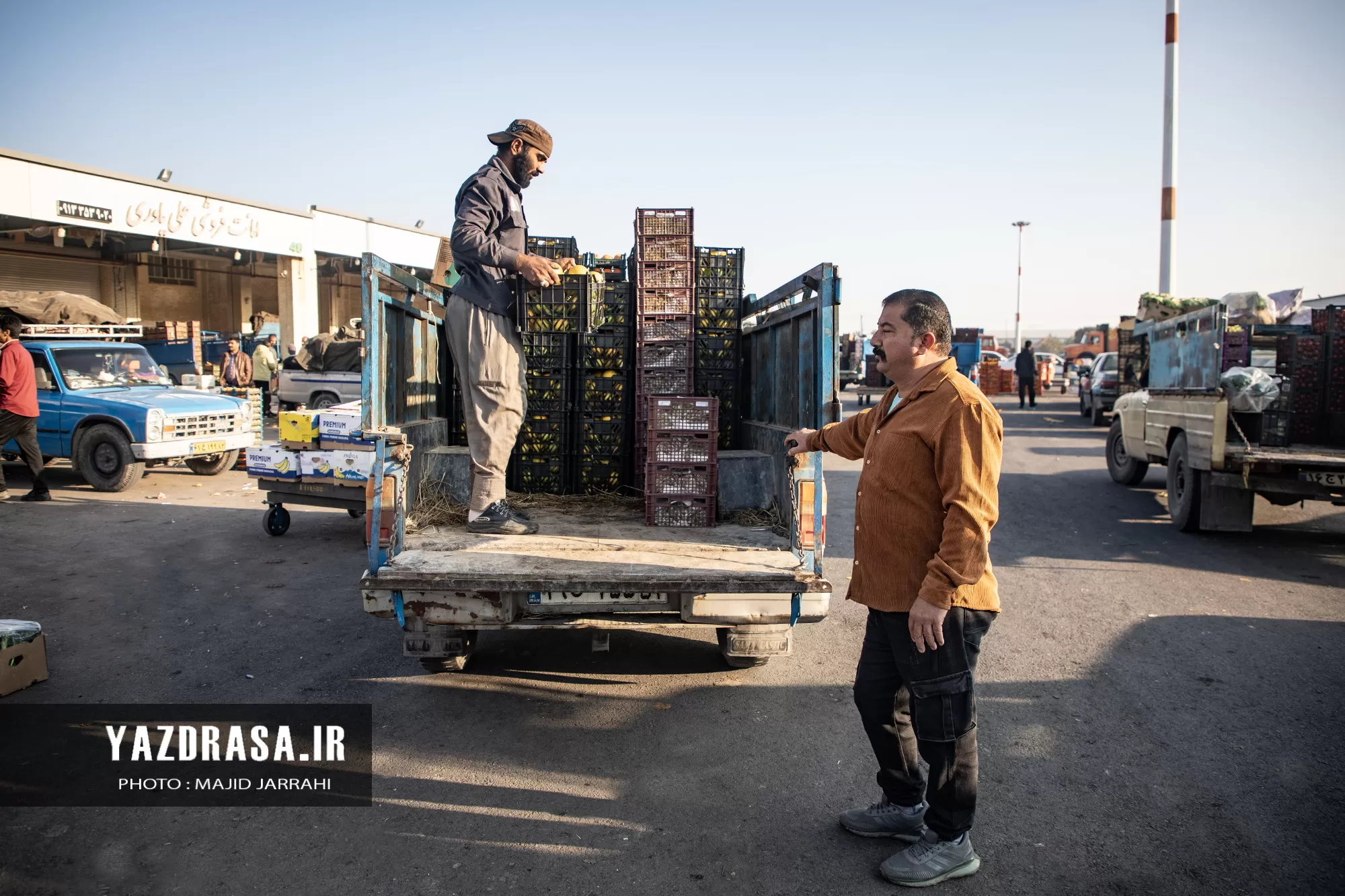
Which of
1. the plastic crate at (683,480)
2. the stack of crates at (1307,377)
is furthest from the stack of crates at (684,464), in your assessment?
the stack of crates at (1307,377)

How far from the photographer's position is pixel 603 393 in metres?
6.67

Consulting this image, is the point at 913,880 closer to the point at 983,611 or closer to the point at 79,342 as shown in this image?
the point at 983,611

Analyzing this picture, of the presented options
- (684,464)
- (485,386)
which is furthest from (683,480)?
(485,386)

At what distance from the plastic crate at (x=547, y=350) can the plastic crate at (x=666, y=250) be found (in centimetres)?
86

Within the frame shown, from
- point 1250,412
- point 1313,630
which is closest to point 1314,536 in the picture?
point 1250,412

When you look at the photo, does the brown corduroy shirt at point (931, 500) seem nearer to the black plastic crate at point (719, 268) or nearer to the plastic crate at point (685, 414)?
the plastic crate at point (685, 414)

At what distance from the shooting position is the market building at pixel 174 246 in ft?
71.6

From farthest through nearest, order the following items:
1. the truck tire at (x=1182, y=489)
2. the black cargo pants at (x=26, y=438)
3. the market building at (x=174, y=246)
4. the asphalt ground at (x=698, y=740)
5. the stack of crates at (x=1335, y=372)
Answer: the market building at (x=174, y=246), the black cargo pants at (x=26, y=438), the stack of crates at (x=1335, y=372), the truck tire at (x=1182, y=489), the asphalt ground at (x=698, y=740)

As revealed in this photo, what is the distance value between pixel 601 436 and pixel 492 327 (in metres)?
1.72

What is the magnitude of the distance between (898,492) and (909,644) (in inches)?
21.3

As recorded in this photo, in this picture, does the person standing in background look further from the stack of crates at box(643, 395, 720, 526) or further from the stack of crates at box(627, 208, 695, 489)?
the stack of crates at box(643, 395, 720, 526)

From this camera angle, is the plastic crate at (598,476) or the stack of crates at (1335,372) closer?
the plastic crate at (598,476)

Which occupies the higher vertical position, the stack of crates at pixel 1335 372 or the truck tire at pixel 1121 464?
the stack of crates at pixel 1335 372

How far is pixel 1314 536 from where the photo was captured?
9.32 metres
